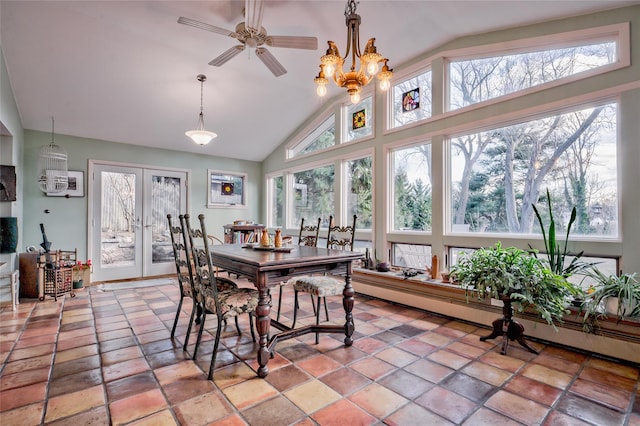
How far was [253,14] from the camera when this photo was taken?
8.05 ft

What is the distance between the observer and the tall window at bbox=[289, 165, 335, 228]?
5.33 meters

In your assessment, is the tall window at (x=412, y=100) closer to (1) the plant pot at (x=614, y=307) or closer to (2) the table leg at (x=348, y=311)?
(2) the table leg at (x=348, y=311)

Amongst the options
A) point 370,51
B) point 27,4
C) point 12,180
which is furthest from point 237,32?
point 12,180

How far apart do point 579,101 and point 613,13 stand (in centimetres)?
67

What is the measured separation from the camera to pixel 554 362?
92.4 inches

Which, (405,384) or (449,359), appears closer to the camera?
(405,384)

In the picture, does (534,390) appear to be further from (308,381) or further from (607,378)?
(308,381)

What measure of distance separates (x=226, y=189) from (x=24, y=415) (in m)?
5.08

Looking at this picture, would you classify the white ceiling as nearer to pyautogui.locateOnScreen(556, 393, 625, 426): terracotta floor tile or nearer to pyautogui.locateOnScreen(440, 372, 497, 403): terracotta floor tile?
pyautogui.locateOnScreen(556, 393, 625, 426): terracotta floor tile

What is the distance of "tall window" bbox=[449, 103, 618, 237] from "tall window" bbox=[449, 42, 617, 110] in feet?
1.23

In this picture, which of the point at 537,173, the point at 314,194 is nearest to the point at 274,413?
the point at 537,173

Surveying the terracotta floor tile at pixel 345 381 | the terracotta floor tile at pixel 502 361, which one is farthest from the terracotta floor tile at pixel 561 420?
the terracotta floor tile at pixel 345 381

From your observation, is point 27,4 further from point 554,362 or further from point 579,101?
point 554,362

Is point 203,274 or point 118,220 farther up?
point 118,220
